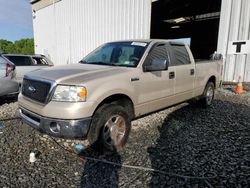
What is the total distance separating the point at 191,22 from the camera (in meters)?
24.9

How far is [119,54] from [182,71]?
1.49m

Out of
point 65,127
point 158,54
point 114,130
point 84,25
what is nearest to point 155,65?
point 158,54

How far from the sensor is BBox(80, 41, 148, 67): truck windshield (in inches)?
177

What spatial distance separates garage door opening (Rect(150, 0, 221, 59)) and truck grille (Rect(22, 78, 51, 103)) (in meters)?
13.0

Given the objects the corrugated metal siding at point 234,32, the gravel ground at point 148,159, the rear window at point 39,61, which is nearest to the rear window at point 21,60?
the rear window at point 39,61

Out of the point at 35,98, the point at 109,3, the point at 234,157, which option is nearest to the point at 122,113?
the point at 35,98

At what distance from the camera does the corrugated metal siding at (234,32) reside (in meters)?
9.86

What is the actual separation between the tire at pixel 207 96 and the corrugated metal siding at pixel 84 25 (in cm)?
693

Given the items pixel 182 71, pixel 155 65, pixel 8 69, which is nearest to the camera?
pixel 155 65

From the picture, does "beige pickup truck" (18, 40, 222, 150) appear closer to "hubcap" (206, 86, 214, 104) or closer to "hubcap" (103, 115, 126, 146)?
"hubcap" (103, 115, 126, 146)

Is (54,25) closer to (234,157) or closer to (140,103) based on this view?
(140,103)

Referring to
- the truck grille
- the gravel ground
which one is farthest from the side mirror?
the truck grille

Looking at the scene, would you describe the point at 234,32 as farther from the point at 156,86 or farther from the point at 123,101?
the point at 123,101

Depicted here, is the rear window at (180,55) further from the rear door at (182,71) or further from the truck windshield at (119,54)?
the truck windshield at (119,54)
